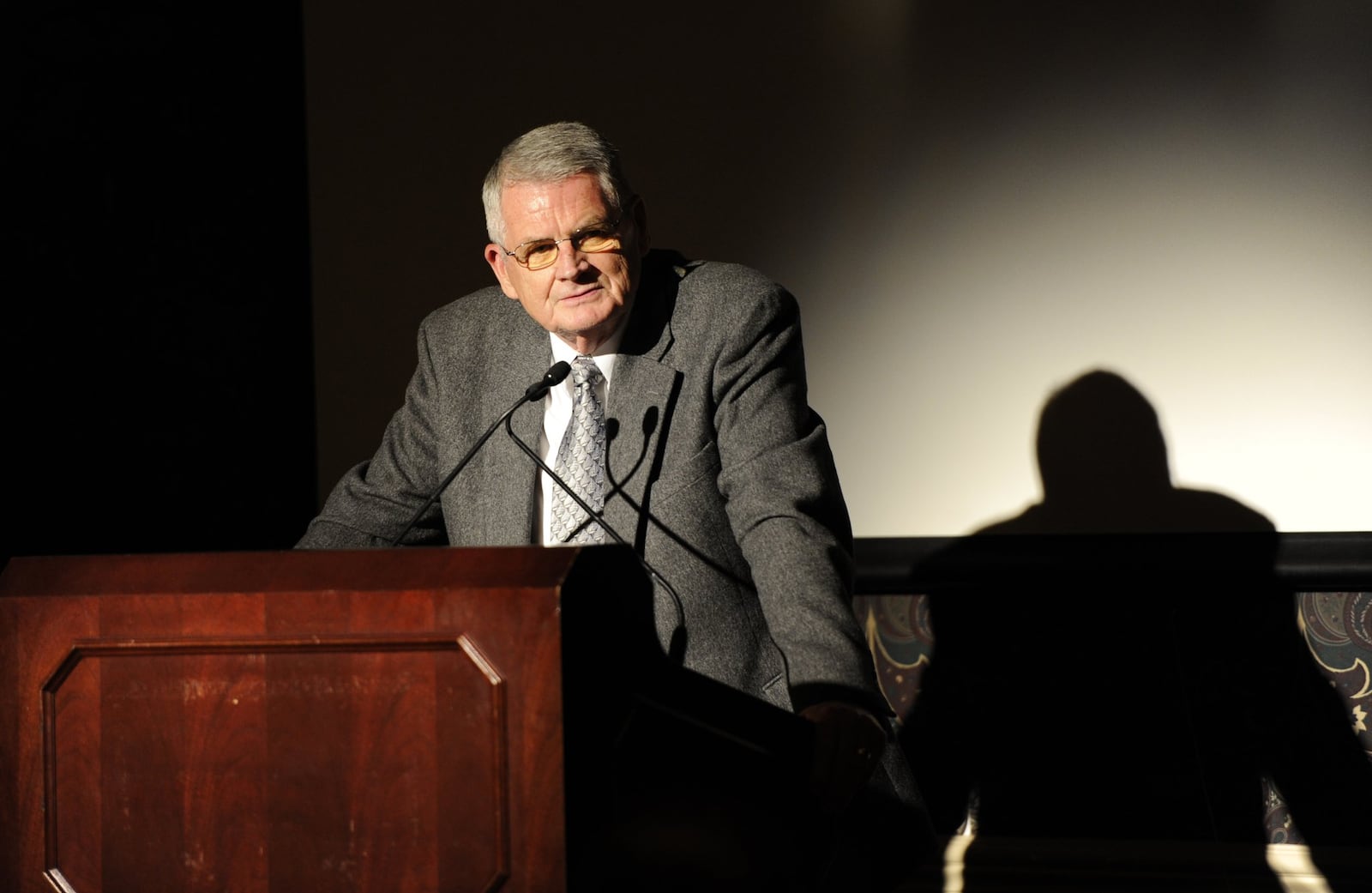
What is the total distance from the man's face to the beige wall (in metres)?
0.84

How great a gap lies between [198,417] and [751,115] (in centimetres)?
109

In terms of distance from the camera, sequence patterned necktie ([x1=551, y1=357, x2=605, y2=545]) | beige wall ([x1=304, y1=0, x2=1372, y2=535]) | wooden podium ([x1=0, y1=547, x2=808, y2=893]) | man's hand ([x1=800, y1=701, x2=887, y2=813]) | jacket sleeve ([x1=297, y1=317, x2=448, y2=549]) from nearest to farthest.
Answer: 1. wooden podium ([x1=0, y1=547, x2=808, y2=893])
2. man's hand ([x1=800, y1=701, x2=887, y2=813])
3. patterned necktie ([x1=551, y1=357, x2=605, y2=545])
4. jacket sleeve ([x1=297, y1=317, x2=448, y2=549])
5. beige wall ([x1=304, y1=0, x2=1372, y2=535])

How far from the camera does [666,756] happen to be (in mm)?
862

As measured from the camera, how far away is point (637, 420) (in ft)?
4.85

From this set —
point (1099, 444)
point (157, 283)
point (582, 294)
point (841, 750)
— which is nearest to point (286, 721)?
point (841, 750)

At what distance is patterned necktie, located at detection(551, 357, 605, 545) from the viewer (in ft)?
4.78

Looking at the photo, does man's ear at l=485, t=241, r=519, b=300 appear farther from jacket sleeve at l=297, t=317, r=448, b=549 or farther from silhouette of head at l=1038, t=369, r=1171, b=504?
silhouette of head at l=1038, t=369, r=1171, b=504

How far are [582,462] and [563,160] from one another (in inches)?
13.3

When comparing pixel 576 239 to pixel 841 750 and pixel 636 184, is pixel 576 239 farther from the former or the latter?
pixel 636 184

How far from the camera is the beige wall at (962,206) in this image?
6.89 ft

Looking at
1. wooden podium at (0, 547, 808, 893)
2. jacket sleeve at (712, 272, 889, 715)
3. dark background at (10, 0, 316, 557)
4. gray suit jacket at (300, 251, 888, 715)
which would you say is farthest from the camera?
dark background at (10, 0, 316, 557)

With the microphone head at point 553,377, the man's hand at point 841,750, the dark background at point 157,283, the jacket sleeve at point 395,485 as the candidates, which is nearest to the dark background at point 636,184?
the dark background at point 157,283

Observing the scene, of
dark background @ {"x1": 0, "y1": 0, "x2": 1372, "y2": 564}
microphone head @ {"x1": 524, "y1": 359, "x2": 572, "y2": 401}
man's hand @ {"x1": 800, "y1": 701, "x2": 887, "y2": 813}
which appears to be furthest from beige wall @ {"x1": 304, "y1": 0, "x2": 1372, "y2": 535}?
man's hand @ {"x1": 800, "y1": 701, "x2": 887, "y2": 813}

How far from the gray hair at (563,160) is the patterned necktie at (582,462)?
0.66ft
